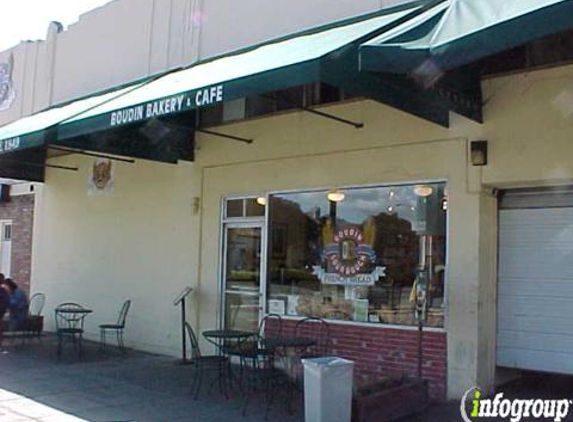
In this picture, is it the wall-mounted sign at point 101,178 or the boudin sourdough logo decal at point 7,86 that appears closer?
the wall-mounted sign at point 101,178

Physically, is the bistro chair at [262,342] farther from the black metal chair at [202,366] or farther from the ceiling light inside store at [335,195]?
the ceiling light inside store at [335,195]

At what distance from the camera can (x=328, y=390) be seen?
20.9 ft

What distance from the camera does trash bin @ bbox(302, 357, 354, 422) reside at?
6359 mm

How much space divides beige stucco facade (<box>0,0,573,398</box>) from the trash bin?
6.40 ft

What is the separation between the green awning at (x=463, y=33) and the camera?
5207 mm

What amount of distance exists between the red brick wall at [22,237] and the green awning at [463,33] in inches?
442

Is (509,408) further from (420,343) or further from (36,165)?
Result: (36,165)

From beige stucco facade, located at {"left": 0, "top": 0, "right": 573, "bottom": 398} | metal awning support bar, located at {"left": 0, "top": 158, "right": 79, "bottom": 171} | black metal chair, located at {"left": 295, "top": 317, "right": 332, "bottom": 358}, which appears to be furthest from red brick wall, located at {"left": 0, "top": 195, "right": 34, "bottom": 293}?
black metal chair, located at {"left": 295, "top": 317, "right": 332, "bottom": 358}

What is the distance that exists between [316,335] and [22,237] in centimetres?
885

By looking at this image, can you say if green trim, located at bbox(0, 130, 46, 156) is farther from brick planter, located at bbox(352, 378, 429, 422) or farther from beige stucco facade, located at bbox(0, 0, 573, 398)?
brick planter, located at bbox(352, 378, 429, 422)

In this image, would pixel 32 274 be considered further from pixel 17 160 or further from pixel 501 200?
pixel 501 200

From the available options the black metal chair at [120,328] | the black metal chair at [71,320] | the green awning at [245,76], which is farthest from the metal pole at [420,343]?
the black metal chair at [71,320]

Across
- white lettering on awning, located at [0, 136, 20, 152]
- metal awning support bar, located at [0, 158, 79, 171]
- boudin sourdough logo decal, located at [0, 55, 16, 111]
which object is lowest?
white lettering on awning, located at [0, 136, 20, 152]

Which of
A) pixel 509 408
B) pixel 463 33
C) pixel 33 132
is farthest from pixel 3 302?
pixel 463 33
